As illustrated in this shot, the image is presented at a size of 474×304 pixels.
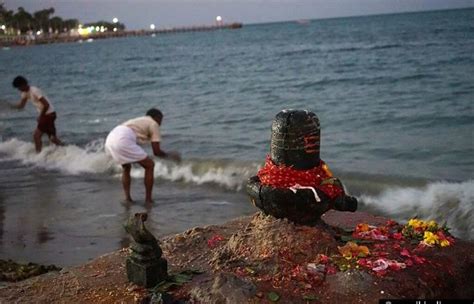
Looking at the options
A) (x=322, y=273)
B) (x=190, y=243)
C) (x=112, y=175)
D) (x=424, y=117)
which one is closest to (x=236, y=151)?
(x=112, y=175)

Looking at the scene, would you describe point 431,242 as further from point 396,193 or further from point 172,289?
point 396,193

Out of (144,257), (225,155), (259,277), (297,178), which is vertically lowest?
(225,155)

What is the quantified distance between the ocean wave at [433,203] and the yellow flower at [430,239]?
395cm

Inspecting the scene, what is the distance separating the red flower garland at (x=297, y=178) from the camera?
3.72 meters

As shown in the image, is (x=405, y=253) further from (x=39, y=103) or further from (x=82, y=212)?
(x=39, y=103)

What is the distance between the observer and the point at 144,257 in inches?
135

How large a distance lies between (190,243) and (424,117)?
13194 millimetres

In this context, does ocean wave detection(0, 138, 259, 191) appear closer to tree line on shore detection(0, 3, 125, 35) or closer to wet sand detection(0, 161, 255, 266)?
wet sand detection(0, 161, 255, 266)

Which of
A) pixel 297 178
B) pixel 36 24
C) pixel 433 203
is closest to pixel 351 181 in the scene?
pixel 433 203

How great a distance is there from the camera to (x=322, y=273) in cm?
344

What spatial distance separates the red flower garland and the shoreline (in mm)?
310

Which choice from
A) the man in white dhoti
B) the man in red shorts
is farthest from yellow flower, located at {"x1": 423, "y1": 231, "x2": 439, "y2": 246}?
the man in red shorts

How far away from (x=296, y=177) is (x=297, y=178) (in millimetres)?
10

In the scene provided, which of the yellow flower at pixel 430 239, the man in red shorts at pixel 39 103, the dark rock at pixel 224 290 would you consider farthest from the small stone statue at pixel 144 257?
the man in red shorts at pixel 39 103
